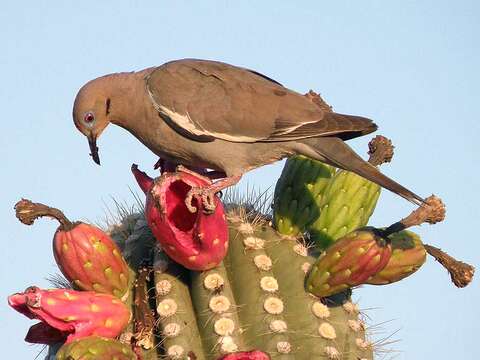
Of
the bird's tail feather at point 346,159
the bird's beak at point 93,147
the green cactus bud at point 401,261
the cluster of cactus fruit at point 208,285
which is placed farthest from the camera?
the bird's beak at point 93,147

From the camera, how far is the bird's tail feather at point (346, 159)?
13.1 ft

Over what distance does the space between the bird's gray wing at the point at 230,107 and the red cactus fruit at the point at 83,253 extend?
147 centimetres

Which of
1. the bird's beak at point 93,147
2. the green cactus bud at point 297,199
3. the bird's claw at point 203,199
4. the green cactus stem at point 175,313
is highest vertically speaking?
the bird's claw at point 203,199

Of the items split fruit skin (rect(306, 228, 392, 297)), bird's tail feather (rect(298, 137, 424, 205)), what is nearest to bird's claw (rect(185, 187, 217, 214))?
split fruit skin (rect(306, 228, 392, 297))

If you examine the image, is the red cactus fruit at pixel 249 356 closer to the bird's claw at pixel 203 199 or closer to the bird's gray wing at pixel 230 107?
the bird's claw at pixel 203 199

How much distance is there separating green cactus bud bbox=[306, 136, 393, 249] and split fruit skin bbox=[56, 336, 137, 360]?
1.23 metres

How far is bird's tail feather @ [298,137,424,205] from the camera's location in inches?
157

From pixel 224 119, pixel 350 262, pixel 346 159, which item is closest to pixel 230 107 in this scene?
pixel 224 119

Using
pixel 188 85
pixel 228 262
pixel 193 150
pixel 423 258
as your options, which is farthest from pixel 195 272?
pixel 188 85

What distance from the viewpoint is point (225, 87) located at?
189 inches

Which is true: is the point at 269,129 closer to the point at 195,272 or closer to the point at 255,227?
the point at 255,227

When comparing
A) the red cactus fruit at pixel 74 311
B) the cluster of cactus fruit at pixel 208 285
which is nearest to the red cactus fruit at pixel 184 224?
the cluster of cactus fruit at pixel 208 285

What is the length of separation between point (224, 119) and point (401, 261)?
1.72m

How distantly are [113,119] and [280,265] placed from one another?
1975 mm
